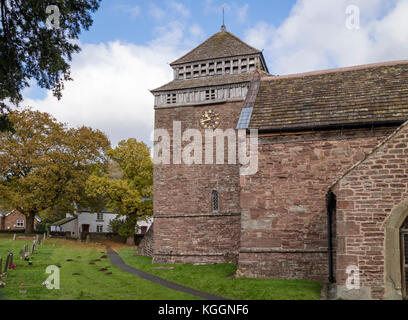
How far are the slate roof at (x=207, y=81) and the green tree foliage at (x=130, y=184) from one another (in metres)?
A: 14.9

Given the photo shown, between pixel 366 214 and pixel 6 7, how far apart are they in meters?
12.2

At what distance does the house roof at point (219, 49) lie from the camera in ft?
93.4

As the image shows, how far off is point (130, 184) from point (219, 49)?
59.1 ft

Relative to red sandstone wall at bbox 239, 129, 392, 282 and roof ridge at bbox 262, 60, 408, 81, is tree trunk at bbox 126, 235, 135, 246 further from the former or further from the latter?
red sandstone wall at bbox 239, 129, 392, 282

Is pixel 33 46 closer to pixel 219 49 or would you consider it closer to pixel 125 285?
pixel 125 285

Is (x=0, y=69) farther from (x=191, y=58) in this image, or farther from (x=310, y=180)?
(x=191, y=58)

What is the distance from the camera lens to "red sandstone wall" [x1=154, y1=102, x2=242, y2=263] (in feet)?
80.0

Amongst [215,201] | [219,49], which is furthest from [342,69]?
[219,49]

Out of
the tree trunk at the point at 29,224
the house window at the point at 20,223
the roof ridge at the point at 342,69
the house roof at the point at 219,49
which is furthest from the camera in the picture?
the house window at the point at 20,223

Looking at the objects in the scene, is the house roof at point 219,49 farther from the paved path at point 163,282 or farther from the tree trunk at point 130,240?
the tree trunk at point 130,240

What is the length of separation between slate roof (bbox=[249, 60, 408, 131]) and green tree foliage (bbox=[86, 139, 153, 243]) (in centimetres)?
2393

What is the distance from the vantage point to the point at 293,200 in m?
15.7

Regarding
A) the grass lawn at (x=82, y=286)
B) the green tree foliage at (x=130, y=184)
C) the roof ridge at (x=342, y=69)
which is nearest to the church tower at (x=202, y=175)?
the roof ridge at (x=342, y=69)
